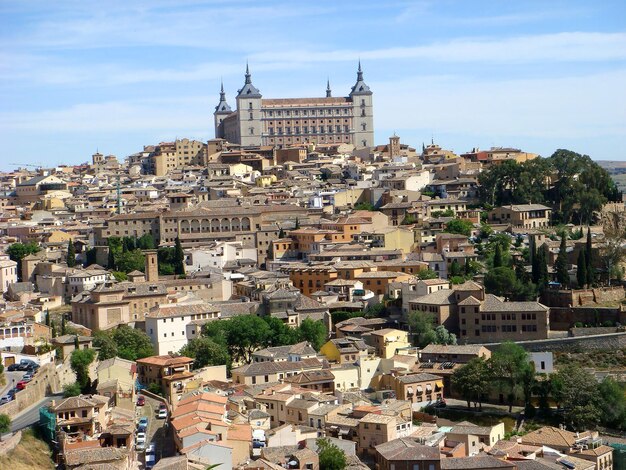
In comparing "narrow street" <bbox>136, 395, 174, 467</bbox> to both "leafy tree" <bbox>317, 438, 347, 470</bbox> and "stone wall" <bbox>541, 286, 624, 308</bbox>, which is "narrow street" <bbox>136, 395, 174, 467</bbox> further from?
"stone wall" <bbox>541, 286, 624, 308</bbox>

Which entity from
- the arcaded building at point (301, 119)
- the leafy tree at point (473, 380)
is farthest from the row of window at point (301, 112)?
the leafy tree at point (473, 380)

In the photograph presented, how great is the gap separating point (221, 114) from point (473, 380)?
65.9 metres

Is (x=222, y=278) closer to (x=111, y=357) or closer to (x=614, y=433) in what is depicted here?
(x=111, y=357)

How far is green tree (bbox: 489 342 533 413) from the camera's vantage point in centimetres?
3572

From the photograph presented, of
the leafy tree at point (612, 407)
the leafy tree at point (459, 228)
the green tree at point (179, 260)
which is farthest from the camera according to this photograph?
the leafy tree at point (459, 228)

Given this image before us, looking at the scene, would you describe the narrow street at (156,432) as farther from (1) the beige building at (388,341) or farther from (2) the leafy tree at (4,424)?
(1) the beige building at (388,341)

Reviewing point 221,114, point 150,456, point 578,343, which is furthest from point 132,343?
point 221,114

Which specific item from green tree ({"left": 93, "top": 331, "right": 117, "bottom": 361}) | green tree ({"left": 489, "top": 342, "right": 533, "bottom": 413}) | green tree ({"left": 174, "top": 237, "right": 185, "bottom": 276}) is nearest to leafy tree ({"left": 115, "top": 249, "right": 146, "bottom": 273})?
green tree ({"left": 174, "top": 237, "right": 185, "bottom": 276})

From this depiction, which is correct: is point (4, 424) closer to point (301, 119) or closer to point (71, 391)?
point (71, 391)

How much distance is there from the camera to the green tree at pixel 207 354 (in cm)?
3778

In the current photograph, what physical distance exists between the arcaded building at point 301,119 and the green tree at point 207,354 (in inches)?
1988

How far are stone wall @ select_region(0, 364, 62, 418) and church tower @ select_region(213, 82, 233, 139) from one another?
63264mm

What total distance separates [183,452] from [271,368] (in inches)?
334

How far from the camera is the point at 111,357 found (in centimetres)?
3678
